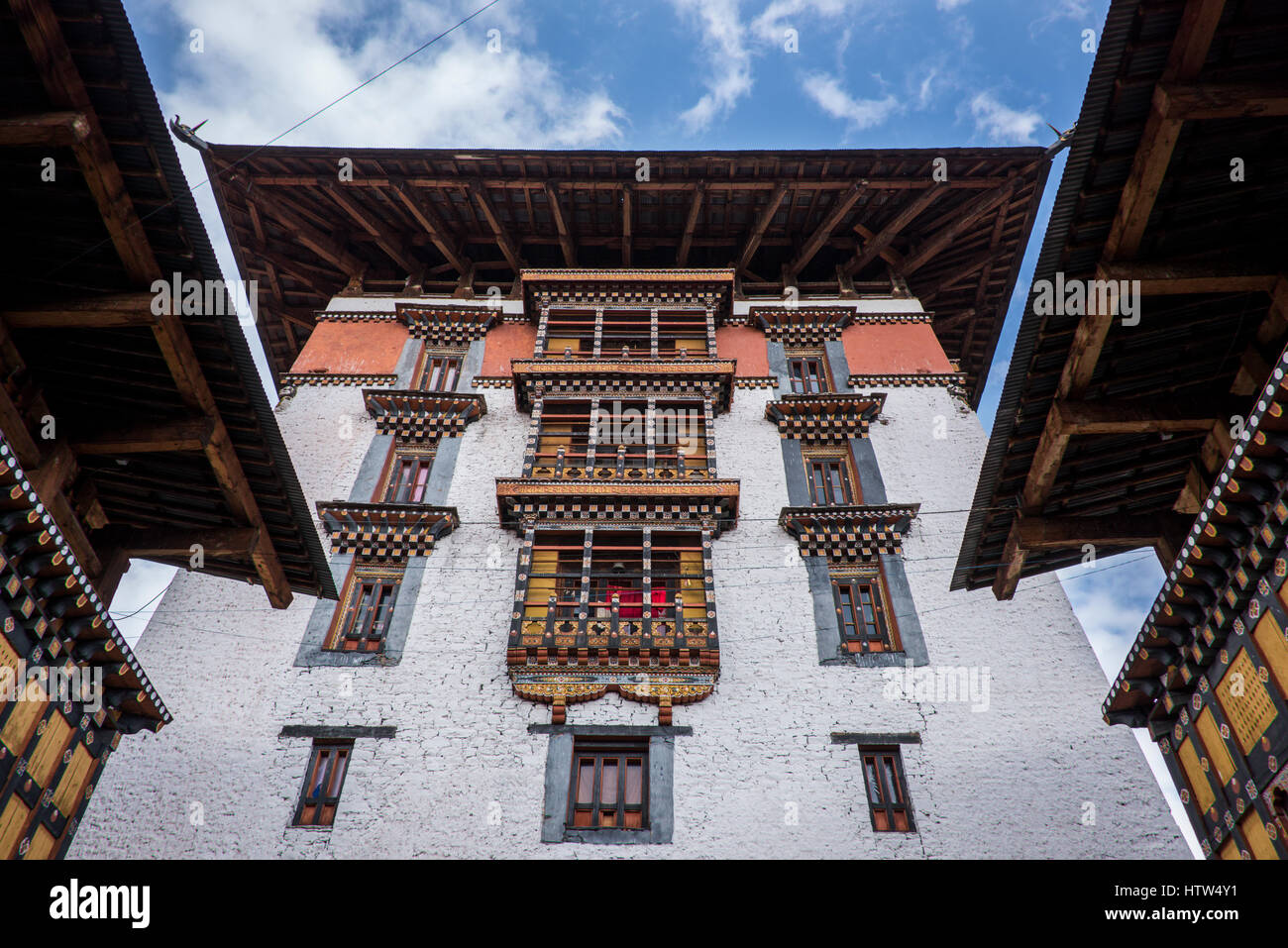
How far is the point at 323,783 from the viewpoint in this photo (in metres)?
14.1

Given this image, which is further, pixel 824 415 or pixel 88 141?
pixel 824 415

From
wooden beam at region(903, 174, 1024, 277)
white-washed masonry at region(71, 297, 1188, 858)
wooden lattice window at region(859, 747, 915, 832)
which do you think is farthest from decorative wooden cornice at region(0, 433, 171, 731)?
wooden beam at region(903, 174, 1024, 277)

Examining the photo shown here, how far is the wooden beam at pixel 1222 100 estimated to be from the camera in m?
7.59

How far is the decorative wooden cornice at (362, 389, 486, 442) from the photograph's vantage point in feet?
67.7

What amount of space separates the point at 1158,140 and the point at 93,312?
1076 centimetres

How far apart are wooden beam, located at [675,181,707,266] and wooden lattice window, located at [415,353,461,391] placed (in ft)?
22.9

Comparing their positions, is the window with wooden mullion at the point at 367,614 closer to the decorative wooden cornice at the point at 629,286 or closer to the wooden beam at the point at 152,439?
the wooden beam at the point at 152,439

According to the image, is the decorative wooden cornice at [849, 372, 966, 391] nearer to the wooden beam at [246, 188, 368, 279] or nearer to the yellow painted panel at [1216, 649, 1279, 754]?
the yellow painted panel at [1216, 649, 1279, 754]

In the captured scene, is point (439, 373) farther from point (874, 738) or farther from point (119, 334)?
point (874, 738)

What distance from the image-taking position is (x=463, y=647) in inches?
627

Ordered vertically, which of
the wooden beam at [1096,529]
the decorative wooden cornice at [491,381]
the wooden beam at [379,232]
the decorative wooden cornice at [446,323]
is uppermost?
the wooden beam at [379,232]

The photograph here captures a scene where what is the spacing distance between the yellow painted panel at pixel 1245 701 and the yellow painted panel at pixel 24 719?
39.9 feet

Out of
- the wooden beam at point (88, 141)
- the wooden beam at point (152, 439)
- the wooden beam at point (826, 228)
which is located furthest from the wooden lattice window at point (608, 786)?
the wooden beam at point (826, 228)

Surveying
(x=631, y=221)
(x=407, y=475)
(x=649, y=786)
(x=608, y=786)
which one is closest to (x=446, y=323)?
(x=407, y=475)
